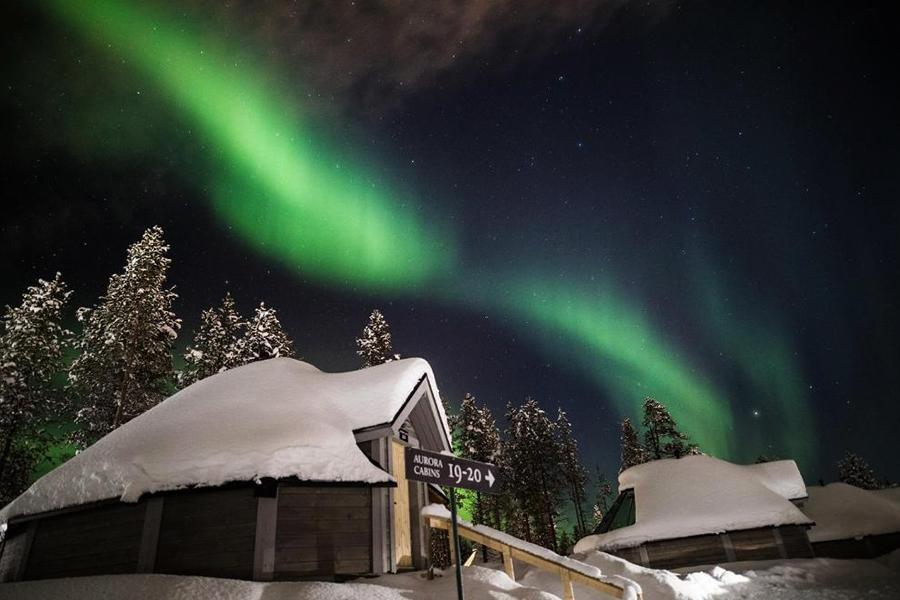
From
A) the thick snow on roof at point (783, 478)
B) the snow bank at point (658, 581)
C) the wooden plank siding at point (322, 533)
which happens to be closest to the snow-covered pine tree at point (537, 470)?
the thick snow on roof at point (783, 478)

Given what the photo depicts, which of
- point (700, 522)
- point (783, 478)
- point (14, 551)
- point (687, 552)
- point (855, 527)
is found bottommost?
point (687, 552)

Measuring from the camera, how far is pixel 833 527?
76.0 feet

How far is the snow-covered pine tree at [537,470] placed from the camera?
38969mm

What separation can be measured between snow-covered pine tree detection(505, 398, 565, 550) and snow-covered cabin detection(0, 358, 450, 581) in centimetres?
2816

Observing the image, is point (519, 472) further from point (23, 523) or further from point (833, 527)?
point (23, 523)

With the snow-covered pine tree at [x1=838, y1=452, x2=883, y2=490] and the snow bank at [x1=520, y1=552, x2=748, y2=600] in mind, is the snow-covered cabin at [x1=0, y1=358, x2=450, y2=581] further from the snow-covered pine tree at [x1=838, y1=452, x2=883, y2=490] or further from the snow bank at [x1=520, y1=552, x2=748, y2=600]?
the snow-covered pine tree at [x1=838, y1=452, x2=883, y2=490]

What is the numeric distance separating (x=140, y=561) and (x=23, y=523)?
474 cm

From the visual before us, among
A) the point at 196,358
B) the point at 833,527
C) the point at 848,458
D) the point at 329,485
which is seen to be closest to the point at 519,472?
the point at 833,527

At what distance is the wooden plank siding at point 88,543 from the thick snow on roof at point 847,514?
26724 mm

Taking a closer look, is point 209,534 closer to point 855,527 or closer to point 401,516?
point 401,516

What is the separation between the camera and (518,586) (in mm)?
9172

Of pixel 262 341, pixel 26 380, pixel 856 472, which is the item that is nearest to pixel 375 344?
pixel 262 341

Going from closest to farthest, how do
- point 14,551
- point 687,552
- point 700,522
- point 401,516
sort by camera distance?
point 14,551 < point 401,516 < point 687,552 < point 700,522

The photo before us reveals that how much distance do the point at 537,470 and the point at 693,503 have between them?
71.0 ft
